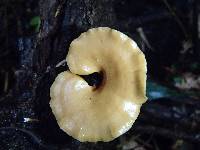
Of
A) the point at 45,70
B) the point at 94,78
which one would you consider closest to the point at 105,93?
the point at 94,78

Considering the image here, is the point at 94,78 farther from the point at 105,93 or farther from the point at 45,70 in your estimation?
the point at 45,70

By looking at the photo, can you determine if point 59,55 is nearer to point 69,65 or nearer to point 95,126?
point 69,65

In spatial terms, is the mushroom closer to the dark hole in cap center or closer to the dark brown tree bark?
the dark hole in cap center

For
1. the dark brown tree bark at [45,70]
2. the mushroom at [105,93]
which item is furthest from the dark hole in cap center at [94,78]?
the dark brown tree bark at [45,70]

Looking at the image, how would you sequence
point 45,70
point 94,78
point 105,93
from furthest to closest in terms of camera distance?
point 45,70
point 94,78
point 105,93

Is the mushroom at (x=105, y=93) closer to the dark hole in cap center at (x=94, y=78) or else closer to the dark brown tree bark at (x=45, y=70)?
the dark hole in cap center at (x=94, y=78)

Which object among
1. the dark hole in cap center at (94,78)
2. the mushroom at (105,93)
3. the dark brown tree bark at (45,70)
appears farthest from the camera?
the dark brown tree bark at (45,70)

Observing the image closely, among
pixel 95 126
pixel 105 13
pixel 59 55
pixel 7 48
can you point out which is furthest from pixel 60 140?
pixel 7 48
